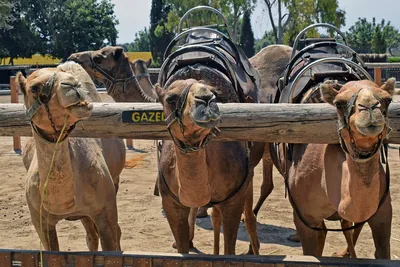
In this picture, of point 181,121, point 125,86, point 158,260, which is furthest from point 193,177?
point 125,86

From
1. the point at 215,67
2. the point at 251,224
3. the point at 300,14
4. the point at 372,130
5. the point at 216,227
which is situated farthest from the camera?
the point at 300,14

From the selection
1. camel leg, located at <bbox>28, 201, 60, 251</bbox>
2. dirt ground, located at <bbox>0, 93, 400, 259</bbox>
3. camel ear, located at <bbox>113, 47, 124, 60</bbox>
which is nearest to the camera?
camel leg, located at <bbox>28, 201, 60, 251</bbox>

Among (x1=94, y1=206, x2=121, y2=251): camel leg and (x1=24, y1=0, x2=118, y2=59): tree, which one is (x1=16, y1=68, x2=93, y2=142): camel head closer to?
(x1=94, y1=206, x2=121, y2=251): camel leg

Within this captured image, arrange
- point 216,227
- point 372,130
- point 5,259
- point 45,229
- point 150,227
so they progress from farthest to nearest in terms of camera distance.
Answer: point 150,227
point 216,227
point 45,229
point 5,259
point 372,130

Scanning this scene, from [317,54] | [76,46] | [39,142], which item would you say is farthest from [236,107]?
[76,46]

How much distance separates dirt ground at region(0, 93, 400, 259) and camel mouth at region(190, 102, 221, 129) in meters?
3.10

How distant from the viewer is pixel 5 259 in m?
3.80

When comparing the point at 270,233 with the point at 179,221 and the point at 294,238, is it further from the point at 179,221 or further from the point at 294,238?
the point at 179,221

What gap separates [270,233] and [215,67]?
2.31 meters

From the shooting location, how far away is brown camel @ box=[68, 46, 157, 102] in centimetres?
792

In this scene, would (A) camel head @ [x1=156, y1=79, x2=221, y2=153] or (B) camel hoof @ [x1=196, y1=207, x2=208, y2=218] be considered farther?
(B) camel hoof @ [x1=196, y1=207, x2=208, y2=218]

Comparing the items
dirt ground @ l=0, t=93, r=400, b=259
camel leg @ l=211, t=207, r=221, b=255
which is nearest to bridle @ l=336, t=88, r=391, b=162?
camel leg @ l=211, t=207, r=221, b=255

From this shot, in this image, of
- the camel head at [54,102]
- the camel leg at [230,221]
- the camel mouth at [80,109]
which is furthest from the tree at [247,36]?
the camel mouth at [80,109]

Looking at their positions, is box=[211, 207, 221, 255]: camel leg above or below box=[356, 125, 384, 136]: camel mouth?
below
